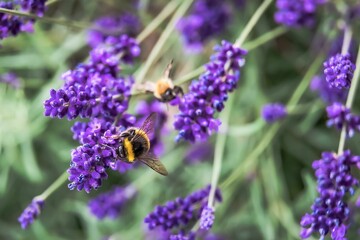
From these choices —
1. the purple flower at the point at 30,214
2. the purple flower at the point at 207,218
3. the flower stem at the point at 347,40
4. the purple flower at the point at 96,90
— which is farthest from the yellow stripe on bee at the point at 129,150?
the flower stem at the point at 347,40

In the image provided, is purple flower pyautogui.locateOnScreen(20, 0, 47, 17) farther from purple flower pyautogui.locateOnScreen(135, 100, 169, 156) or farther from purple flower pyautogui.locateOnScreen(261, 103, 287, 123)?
purple flower pyautogui.locateOnScreen(261, 103, 287, 123)

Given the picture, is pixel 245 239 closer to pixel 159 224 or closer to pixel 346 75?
pixel 159 224

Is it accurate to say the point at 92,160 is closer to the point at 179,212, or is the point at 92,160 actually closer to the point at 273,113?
the point at 179,212

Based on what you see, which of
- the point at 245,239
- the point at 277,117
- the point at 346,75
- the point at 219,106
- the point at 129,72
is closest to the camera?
the point at 346,75

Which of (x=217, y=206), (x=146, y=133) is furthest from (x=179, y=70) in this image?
(x=146, y=133)

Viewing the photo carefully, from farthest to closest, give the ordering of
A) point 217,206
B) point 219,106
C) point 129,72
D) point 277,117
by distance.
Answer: point 129,72
point 217,206
point 277,117
point 219,106

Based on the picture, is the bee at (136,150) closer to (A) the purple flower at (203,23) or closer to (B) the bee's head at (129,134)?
(B) the bee's head at (129,134)

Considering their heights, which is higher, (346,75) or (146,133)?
(146,133)
